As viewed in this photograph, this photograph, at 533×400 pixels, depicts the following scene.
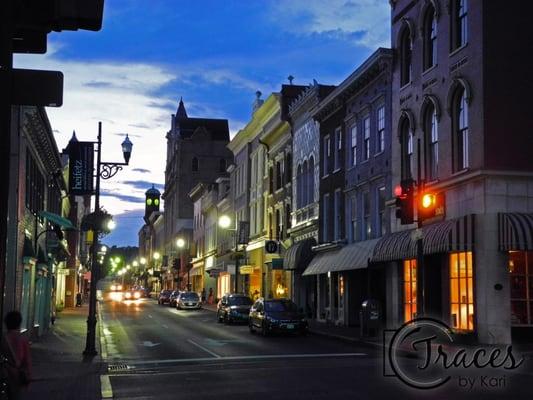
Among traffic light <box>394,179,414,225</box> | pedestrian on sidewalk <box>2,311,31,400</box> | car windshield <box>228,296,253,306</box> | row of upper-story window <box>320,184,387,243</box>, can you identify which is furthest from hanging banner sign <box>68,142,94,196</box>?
pedestrian on sidewalk <box>2,311,31,400</box>

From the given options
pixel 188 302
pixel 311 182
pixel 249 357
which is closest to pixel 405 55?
pixel 311 182

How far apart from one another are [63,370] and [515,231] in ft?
42.7

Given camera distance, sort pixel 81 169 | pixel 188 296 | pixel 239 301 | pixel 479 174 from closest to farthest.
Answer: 1. pixel 479 174
2. pixel 81 169
3. pixel 239 301
4. pixel 188 296

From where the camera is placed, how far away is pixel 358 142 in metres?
34.0

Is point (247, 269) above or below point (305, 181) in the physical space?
below

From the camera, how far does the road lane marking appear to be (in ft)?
43.4

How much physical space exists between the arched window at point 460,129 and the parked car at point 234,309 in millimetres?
16937

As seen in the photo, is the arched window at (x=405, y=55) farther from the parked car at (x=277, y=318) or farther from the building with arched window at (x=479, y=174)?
the parked car at (x=277, y=318)

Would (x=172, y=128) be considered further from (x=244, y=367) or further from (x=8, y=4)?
(x=8, y=4)

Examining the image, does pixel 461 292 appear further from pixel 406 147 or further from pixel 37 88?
pixel 37 88

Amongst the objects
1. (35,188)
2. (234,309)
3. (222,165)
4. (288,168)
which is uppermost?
(222,165)

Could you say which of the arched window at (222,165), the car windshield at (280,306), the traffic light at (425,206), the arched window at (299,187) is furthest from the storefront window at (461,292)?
the arched window at (222,165)

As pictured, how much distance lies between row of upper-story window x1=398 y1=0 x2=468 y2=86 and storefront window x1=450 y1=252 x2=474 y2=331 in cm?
708

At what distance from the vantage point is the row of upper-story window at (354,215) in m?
31.3
